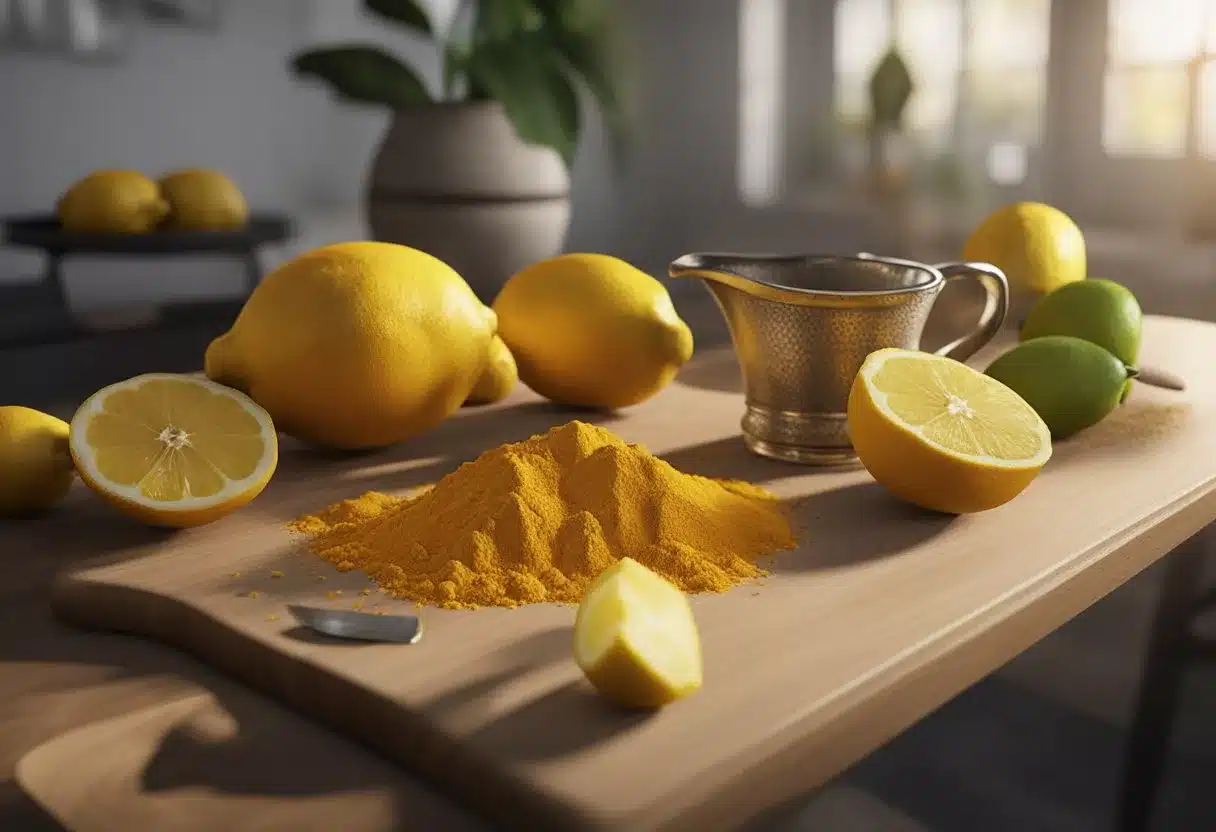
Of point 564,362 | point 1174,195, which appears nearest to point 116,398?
point 564,362

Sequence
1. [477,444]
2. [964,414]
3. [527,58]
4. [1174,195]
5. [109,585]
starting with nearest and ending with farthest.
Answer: [109,585] → [964,414] → [477,444] → [527,58] → [1174,195]

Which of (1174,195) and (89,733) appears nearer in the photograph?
(89,733)

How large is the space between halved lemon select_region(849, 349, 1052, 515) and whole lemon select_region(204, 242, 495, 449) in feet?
0.85

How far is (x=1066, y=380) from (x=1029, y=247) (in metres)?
0.38

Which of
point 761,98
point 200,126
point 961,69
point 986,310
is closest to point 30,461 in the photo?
point 986,310

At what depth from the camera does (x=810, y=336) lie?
2.32 feet

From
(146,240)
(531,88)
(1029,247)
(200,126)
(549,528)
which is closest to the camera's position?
(549,528)

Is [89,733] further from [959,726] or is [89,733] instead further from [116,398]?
[959,726]

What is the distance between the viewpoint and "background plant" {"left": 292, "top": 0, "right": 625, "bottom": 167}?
1.32m

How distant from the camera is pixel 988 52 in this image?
237 cm

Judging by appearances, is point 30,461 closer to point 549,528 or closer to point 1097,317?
point 549,528

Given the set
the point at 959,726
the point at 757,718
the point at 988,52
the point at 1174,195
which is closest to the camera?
the point at 757,718

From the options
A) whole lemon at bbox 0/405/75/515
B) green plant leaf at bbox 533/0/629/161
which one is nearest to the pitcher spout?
whole lemon at bbox 0/405/75/515

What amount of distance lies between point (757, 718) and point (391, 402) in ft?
1.23
